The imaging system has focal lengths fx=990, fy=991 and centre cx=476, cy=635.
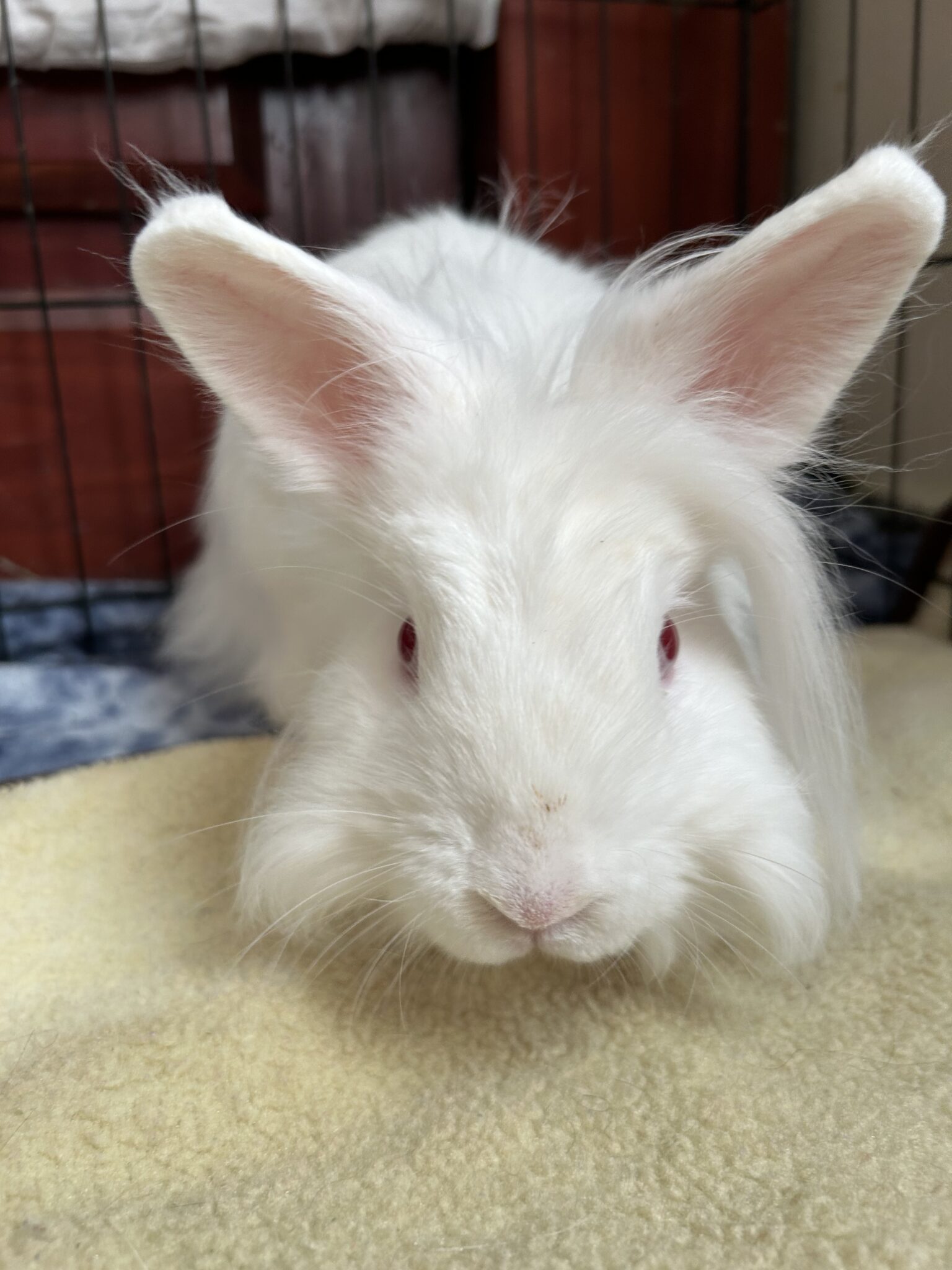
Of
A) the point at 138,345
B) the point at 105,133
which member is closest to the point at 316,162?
the point at 105,133

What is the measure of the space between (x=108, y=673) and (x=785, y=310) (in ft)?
5.01

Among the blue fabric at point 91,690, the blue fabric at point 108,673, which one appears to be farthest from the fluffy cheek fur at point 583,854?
the blue fabric at point 91,690

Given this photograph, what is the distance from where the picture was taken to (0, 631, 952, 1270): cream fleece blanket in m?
0.81

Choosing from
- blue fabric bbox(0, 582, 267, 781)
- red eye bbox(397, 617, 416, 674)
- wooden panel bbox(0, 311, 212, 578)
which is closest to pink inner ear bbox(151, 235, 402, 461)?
red eye bbox(397, 617, 416, 674)

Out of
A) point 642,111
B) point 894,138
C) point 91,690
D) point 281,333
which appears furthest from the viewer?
point 642,111

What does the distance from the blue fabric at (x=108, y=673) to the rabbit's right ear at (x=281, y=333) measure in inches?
24.4

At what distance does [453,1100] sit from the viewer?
38.5 inches

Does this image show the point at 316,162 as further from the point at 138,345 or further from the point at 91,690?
the point at 91,690

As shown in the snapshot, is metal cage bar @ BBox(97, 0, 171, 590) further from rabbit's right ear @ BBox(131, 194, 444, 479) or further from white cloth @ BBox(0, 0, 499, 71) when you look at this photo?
rabbit's right ear @ BBox(131, 194, 444, 479)

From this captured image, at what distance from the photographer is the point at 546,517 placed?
947 mm

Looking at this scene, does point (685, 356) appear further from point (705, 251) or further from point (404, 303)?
point (404, 303)

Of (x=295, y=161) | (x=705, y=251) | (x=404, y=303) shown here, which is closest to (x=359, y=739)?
(x=404, y=303)

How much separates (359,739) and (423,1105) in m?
0.37

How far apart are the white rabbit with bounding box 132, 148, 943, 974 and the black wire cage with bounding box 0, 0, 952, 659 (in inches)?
45.8
